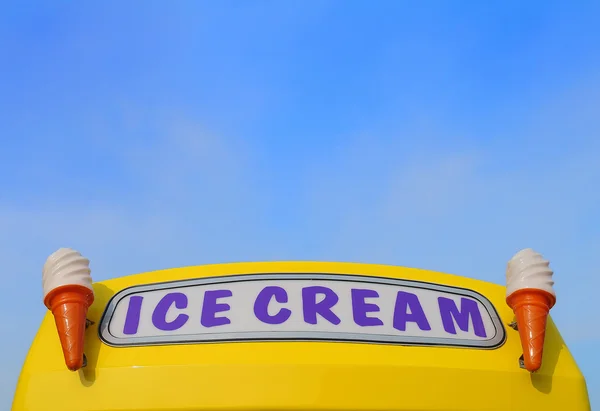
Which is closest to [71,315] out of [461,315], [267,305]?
[267,305]

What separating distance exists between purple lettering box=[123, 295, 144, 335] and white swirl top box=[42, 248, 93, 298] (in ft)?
0.63

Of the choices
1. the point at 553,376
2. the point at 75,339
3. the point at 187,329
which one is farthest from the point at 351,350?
the point at 75,339

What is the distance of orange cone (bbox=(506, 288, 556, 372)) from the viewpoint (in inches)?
109

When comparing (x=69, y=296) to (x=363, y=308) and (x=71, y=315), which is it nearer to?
(x=71, y=315)

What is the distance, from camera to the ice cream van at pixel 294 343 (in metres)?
2.58

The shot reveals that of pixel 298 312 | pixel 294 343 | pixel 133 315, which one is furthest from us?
pixel 133 315

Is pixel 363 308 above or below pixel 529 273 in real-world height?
below

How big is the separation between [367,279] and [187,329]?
0.80 m

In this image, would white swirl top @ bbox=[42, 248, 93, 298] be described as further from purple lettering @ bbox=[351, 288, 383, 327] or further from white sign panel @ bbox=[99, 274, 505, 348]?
purple lettering @ bbox=[351, 288, 383, 327]

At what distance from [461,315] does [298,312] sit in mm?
715

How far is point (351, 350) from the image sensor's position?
269cm

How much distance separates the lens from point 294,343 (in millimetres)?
2670

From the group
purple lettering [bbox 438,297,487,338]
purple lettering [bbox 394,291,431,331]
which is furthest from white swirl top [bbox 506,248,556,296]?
purple lettering [bbox 394,291,431,331]

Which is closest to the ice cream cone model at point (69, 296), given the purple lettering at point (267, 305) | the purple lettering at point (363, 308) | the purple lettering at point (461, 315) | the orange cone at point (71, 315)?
the orange cone at point (71, 315)
